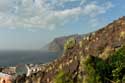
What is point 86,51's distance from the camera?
6406 centimetres

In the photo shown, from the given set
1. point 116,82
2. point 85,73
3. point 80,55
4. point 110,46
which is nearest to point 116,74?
point 116,82

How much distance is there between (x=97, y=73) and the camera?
47969 mm

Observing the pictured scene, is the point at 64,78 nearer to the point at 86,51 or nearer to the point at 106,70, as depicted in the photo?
the point at 106,70

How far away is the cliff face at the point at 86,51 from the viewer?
193ft

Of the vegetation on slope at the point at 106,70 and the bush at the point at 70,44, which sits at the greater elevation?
the bush at the point at 70,44

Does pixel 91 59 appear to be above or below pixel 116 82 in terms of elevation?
above

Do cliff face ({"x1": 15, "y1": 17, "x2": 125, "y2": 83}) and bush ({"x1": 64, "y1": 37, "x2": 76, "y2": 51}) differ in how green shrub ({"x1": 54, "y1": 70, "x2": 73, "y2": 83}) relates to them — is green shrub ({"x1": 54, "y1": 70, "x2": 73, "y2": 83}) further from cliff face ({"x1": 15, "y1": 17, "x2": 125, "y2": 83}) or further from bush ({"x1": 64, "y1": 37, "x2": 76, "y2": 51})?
bush ({"x1": 64, "y1": 37, "x2": 76, "y2": 51})

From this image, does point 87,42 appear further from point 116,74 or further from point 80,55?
point 116,74

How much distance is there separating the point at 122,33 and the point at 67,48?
1506cm

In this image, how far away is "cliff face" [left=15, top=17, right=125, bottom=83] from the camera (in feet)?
193

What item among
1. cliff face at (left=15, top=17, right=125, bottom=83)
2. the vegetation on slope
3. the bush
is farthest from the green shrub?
the bush

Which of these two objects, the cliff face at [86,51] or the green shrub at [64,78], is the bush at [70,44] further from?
the green shrub at [64,78]

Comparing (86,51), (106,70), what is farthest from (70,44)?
(106,70)

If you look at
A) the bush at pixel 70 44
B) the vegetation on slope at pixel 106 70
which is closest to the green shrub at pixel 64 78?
the vegetation on slope at pixel 106 70
